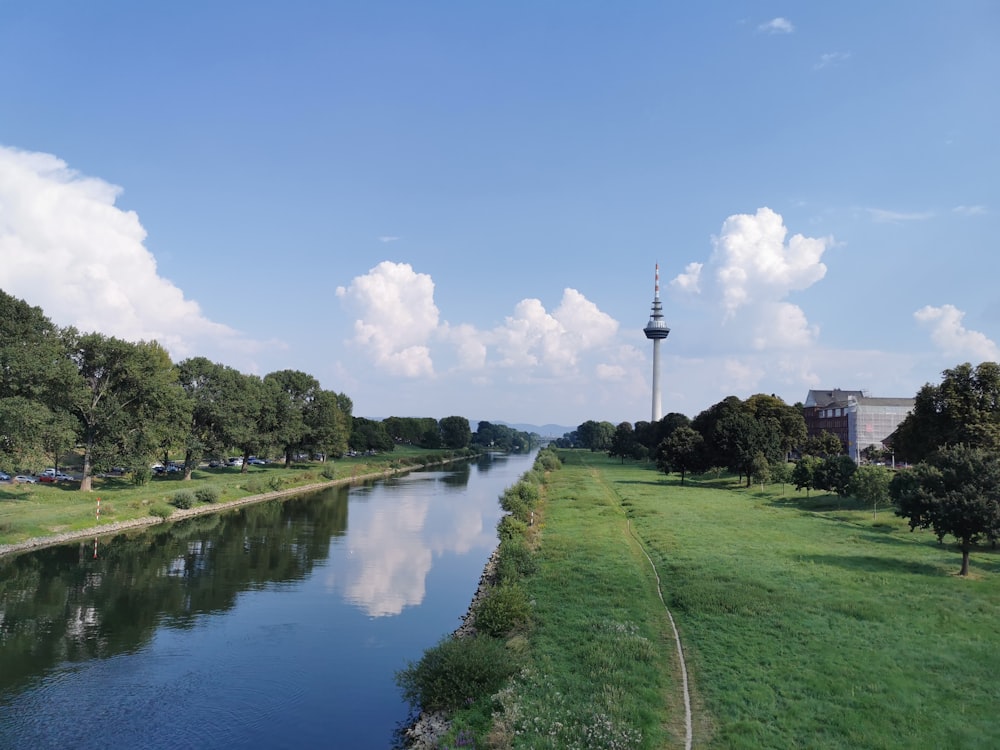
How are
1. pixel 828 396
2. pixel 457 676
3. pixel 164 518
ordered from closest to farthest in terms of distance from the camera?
pixel 457 676 < pixel 164 518 < pixel 828 396

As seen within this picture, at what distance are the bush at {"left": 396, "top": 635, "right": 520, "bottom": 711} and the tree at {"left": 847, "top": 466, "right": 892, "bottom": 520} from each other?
44.1 metres

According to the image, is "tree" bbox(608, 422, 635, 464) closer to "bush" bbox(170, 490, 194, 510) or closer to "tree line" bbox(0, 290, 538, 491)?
"tree line" bbox(0, 290, 538, 491)

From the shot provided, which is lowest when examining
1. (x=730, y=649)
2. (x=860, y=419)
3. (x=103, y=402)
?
(x=730, y=649)

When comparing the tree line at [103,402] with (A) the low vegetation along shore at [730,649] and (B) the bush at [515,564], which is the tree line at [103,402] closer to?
(B) the bush at [515,564]

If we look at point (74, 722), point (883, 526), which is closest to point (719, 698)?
point (74, 722)

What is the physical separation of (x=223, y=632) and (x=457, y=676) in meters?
14.3

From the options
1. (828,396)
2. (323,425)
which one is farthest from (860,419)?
(323,425)

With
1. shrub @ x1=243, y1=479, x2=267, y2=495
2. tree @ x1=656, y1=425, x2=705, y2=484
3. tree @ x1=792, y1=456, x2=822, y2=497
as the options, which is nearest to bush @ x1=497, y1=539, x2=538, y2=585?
tree @ x1=792, y1=456, x2=822, y2=497

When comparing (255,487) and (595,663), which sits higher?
(595,663)

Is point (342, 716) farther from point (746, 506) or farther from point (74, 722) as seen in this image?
point (746, 506)

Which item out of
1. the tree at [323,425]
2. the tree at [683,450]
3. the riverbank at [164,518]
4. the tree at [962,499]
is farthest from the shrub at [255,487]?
the tree at [962,499]

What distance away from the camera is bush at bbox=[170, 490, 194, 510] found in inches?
2443

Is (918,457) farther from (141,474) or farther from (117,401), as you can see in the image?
(117,401)

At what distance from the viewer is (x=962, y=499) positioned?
3178 centimetres
